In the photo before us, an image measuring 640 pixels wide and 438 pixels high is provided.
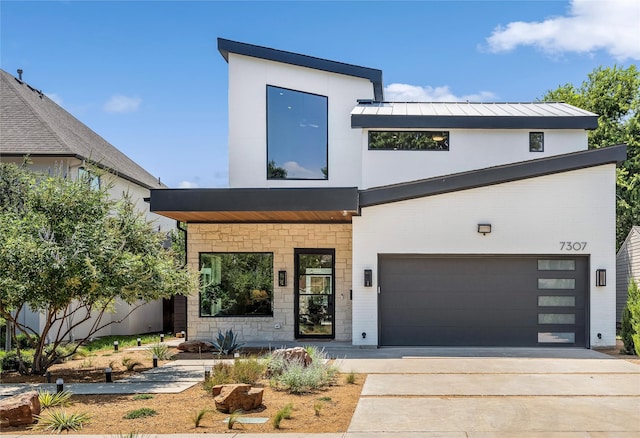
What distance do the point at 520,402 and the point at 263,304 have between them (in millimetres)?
9202

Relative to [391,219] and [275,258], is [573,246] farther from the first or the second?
[275,258]

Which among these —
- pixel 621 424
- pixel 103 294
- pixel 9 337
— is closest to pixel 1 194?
pixel 9 337

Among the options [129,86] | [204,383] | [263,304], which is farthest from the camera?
[129,86]

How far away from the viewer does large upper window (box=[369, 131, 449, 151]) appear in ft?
58.8

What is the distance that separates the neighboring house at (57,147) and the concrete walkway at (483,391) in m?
6.21

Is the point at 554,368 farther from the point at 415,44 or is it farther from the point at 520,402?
the point at 415,44

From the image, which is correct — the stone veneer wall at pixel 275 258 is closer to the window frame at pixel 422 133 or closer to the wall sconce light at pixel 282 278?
the wall sconce light at pixel 282 278

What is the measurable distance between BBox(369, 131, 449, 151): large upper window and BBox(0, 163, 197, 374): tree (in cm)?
730

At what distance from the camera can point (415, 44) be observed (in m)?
19.1

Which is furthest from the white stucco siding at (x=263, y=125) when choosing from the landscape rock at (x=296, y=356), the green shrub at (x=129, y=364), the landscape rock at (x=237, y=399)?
the landscape rock at (x=237, y=399)

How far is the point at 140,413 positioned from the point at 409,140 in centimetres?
1154

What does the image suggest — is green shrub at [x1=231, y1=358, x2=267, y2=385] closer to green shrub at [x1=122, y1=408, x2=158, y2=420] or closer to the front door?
green shrub at [x1=122, y1=408, x2=158, y2=420]

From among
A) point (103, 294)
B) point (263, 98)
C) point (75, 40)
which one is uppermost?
point (75, 40)

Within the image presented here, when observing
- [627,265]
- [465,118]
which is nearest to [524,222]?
[465,118]
